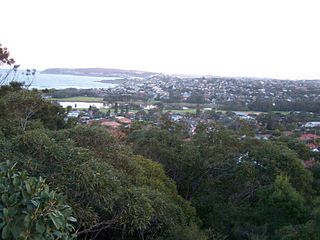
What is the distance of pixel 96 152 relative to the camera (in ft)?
27.3

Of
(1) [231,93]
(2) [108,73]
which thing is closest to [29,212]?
(1) [231,93]

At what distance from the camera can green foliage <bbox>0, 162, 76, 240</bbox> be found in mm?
2905

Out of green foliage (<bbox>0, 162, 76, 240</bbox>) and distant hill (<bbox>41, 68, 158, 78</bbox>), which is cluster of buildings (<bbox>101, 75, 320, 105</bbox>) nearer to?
distant hill (<bbox>41, 68, 158, 78</bbox>)

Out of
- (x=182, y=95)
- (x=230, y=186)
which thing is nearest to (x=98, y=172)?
(x=230, y=186)

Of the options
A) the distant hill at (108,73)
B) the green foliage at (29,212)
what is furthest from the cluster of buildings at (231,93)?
the green foliage at (29,212)

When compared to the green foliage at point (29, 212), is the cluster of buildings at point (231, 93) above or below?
below

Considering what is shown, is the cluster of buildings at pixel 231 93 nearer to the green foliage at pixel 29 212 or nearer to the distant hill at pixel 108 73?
the distant hill at pixel 108 73

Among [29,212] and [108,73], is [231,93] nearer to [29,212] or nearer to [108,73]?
[108,73]

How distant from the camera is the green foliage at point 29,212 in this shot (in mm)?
2905

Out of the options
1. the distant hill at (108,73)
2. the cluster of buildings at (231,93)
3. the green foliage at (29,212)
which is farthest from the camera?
the distant hill at (108,73)

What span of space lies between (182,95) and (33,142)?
4293 centimetres

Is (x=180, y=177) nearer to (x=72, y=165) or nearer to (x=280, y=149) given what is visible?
(x=280, y=149)

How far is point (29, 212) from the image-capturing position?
2936 millimetres

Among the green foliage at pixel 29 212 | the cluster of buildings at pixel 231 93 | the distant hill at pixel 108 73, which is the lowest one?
the distant hill at pixel 108 73
